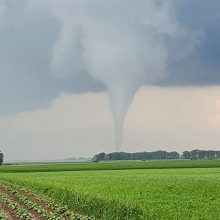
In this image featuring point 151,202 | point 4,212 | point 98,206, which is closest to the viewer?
point 98,206

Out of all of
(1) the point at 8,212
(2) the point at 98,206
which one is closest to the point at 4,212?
(1) the point at 8,212

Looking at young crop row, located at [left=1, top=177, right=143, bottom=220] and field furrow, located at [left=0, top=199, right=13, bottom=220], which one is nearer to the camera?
young crop row, located at [left=1, top=177, right=143, bottom=220]

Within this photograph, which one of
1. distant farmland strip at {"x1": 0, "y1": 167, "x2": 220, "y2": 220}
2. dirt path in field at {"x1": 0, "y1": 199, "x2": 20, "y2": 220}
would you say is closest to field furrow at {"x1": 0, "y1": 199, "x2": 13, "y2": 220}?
dirt path in field at {"x1": 0, "y1": 199, "x2": 20, "y2": 220}

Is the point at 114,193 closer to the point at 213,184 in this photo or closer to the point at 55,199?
the point at 55,199

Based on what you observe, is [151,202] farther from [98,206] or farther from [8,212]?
[8,212]

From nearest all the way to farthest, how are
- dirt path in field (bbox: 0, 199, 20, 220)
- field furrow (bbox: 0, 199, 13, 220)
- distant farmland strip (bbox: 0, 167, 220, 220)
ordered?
distant farmland strip (bbox: 0, 167, 220, 220), field furrow (bbox: 0, 199, 13, 220), dirt path in field (bbox: 0, 199, 20, 220)

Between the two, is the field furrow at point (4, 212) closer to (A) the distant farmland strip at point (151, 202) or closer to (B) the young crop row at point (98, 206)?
(B) the young crop row at point (98, 206)

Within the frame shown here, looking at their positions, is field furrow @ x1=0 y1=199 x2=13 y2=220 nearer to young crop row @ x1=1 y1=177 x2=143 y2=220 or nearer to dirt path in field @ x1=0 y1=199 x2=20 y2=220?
dirt path in field @ x1=0 y1=199 x2=20 y2=220

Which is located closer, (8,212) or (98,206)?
(98,206)

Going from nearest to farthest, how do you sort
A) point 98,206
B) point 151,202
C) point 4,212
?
point 98,206 → point 4,212 → point 151,202

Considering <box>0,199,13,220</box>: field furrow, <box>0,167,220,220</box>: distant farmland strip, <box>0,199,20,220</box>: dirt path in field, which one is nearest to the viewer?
<box>0,167,220,220</box>: distant farmland strip

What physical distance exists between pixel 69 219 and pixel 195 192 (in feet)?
43.3

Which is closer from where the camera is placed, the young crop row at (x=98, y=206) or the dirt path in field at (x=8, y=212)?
the young crop row at (x=98, y=206)

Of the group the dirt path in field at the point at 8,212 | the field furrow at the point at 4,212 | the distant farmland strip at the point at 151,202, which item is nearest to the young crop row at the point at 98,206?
the distant farmland strip at the point at 151,202
